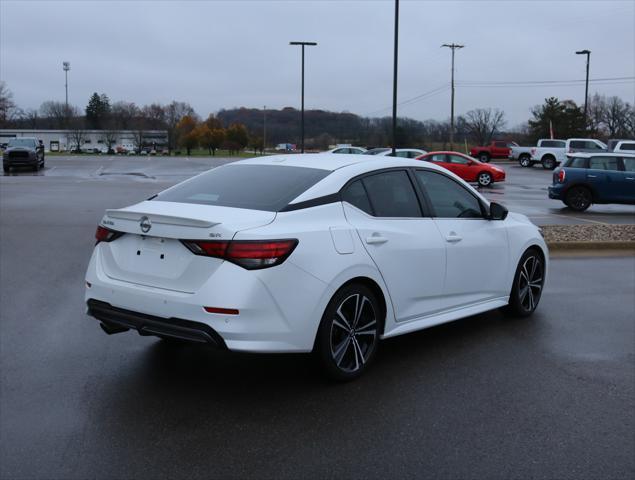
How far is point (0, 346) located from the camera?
5.78m

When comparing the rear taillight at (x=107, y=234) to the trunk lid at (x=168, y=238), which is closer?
the trunk lid at (x=168, y=238)

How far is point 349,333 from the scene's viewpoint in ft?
16.3

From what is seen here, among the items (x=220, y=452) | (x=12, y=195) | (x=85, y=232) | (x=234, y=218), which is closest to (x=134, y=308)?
(x=234, y=218)

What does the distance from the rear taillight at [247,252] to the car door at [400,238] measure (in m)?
0.85

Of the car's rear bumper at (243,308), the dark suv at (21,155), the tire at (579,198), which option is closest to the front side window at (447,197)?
the car's rear bumper at (243,308)

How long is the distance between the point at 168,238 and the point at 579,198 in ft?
59.1

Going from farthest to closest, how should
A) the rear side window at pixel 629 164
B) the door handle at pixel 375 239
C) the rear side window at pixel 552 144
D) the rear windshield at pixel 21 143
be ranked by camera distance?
the rear side window at pixel 552 144
the rear windshield at pixel 21 143
the rear side window at pixel 629 164
the door handle at pixel 375 239

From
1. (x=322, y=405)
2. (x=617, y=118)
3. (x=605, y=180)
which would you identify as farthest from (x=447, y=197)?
(x=617, y=118)

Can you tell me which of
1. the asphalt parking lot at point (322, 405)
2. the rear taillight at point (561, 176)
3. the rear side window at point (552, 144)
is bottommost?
the asphalt parking lot at point (322, 405)

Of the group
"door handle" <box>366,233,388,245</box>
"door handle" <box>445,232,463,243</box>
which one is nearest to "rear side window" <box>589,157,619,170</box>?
"door handle" <box>445,232,463,243</box>

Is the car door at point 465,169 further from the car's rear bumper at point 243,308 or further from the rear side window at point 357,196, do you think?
the car's rear bumper at point 243,308

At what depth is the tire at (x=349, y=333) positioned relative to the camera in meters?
4.75

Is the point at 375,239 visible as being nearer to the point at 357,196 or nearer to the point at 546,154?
the point at 357,196

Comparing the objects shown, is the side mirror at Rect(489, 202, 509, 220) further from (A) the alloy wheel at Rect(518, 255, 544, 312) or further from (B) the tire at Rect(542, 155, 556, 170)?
(B) the tire at Rect(542, 155, 556, 170)
